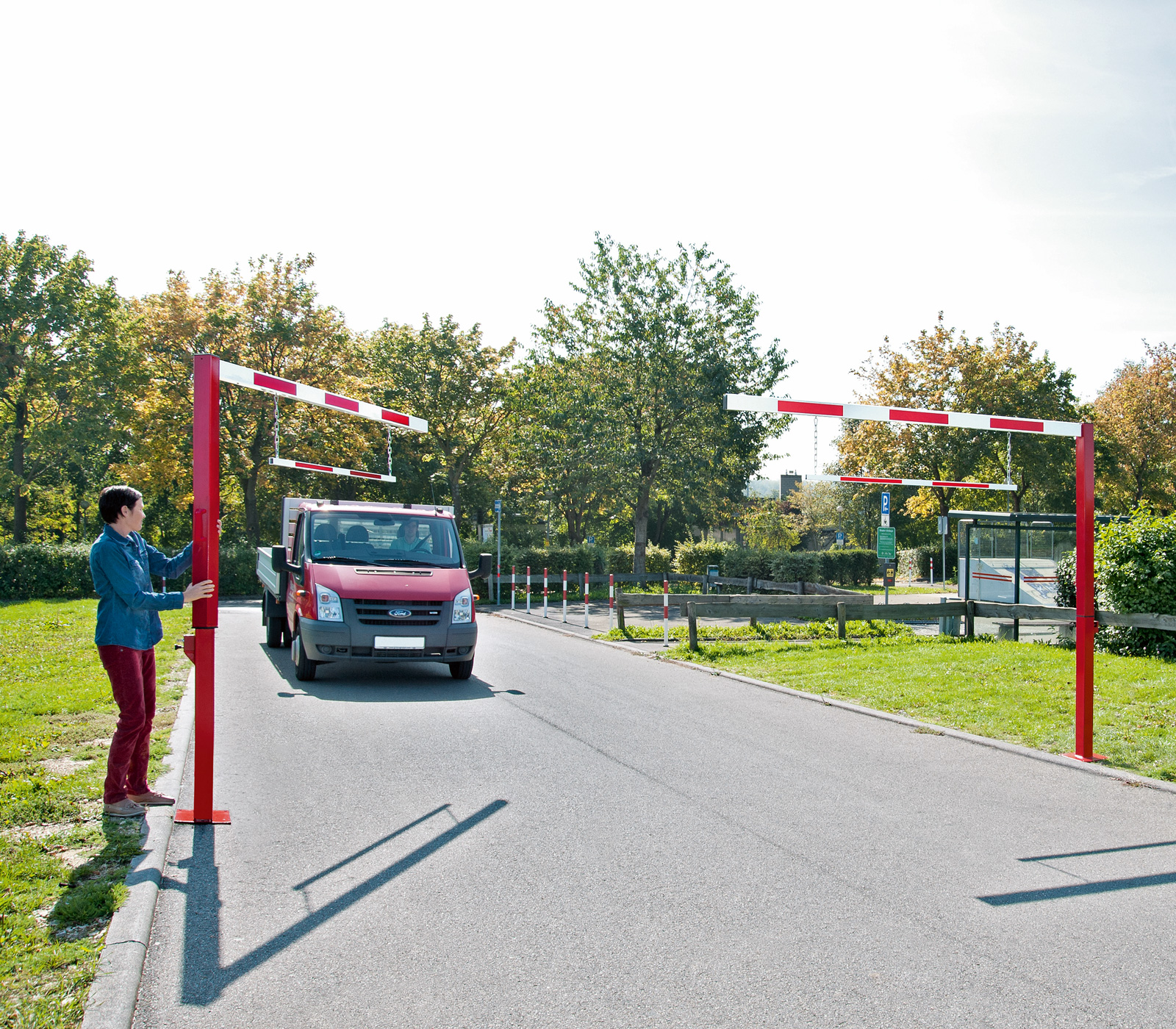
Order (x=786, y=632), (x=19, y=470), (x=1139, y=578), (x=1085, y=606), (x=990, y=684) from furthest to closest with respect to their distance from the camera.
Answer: (x=19, y=470)
(x=786, y=632)
(x=1139, y=578)
(x=990, y=684)
(x=1085, y=606)

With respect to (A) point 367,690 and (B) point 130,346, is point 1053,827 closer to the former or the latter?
(A) point 367,690

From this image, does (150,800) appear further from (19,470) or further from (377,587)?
(19,470)

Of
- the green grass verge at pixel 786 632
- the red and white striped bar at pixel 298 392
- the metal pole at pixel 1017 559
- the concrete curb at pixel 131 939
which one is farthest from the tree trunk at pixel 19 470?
the concrete curb at pixel 131 939

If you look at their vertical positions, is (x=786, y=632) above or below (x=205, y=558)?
below

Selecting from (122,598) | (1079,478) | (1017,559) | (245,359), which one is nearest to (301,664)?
(122,598)

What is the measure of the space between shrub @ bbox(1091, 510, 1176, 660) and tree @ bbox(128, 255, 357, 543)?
93.3ft

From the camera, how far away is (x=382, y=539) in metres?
11.6

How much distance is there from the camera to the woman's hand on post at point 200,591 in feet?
17.0

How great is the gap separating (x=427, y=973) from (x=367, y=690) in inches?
279

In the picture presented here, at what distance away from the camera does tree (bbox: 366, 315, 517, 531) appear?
39.8 meters

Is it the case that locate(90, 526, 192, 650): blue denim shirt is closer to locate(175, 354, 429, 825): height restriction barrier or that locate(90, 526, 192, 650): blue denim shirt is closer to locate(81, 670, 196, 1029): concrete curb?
locate(175, 354, 429, 825): height restriction barrier

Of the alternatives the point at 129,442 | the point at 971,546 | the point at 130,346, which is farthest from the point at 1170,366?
the point at 129,442

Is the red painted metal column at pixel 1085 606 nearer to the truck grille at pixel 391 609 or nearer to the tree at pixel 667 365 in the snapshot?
→ the truck grille at pixel 391 609

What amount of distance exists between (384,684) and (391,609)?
3.48ft
